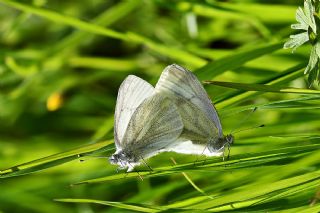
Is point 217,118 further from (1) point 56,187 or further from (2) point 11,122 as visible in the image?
(2) point 11,122

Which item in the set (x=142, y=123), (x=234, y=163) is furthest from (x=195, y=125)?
(x=234, y=163)

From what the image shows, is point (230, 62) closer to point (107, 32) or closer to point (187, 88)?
point (187, 88)

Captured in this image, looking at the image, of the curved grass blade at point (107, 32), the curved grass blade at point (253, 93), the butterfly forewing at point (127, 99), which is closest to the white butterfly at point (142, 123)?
the butterfly forewing at point (127, 99)

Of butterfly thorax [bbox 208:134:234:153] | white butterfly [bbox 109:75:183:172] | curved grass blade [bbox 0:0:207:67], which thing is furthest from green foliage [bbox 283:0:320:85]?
curved grass blade [bbox 0:0:207:67]

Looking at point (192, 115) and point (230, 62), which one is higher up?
point (230, 62)

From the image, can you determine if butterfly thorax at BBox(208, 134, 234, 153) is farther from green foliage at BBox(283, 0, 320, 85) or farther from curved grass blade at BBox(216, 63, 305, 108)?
Result: green foliage at BBox(283, 0, 320, 85)

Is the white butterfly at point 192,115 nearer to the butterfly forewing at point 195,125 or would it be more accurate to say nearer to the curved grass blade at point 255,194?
the butterfly forewing at point 195,125

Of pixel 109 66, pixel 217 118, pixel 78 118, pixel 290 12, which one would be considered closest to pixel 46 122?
pixel 78 118
